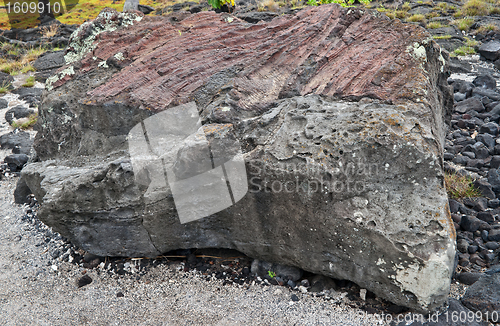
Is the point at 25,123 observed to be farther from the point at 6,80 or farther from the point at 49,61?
the point at 49,61

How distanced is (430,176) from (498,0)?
13.6 meters

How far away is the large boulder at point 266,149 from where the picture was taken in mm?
3496

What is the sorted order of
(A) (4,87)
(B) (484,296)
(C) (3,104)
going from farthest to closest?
(A) (4,87) < (C) (3,104) < (B) (484,296)

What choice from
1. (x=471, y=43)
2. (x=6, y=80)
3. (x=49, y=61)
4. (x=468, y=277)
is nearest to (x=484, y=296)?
(x=468, y=277)

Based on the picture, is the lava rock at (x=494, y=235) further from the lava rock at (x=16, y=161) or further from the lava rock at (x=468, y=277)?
the lava rock at (x=16, y=161)

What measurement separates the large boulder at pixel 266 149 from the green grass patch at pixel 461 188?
124cm

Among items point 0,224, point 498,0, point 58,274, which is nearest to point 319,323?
point 58,274

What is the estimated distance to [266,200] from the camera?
12.6ft

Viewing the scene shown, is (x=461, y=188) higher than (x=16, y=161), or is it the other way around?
(x=461, y=188)

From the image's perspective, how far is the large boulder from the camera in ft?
11.5

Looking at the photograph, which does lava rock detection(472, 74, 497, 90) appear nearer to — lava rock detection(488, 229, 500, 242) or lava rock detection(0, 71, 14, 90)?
lava rock detection(488, 229, 500, 242)

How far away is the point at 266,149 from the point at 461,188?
10.5ft

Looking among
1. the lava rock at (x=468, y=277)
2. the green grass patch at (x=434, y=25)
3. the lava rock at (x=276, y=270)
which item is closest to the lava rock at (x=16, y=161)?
the lava rock at (x=276, y=270)

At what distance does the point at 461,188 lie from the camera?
534cm
